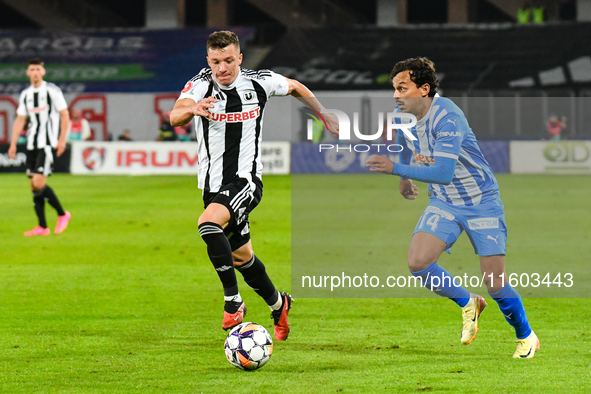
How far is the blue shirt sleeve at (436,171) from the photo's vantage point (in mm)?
4926

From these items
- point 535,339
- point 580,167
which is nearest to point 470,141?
point 535,339

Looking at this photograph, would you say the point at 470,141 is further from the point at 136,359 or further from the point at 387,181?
the point at 387,181

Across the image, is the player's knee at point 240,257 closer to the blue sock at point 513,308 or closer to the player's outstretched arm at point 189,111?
the player's outstretched arm at point 189,111

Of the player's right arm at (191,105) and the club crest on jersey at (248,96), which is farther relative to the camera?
the club crest on jersey at (248,96)

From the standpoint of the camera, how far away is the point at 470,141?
5.21 metres

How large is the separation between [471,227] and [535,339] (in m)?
0.82

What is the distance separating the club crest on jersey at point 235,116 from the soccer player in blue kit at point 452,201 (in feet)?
3.43

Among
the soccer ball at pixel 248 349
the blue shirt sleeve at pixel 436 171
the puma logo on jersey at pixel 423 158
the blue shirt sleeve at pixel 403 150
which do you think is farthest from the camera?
the blue shirt sleeve at pixel 403 150

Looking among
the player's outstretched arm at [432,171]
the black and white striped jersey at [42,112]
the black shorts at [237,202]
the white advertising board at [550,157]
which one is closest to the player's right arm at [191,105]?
the black shorts at [237,202]

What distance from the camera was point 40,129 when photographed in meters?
11.6

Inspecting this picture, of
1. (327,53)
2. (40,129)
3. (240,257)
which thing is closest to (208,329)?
(240,257)

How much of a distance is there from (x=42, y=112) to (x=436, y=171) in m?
8.12

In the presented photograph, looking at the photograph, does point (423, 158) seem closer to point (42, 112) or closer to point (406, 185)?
point (406, 185)

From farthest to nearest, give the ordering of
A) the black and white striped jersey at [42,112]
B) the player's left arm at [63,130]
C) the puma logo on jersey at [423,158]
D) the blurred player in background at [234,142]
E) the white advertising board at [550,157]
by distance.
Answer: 1. the white advertising board at [550,157]
2. the black and white striped jersey at [42,112]
3. the player's left arm at [63,130]
4. the blurred player in background at [234,142]
5. the puma logo on jersey at [423,158]
